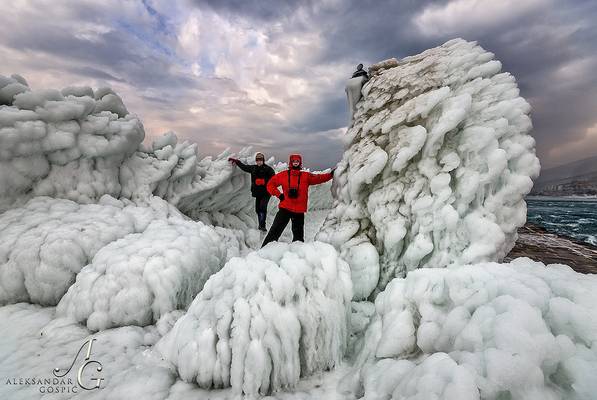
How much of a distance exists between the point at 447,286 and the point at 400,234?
1.24m

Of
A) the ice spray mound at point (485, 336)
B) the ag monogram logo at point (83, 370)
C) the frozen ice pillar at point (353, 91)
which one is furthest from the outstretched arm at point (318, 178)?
the ag monogram logo at point (83, 370)

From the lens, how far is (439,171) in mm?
4188

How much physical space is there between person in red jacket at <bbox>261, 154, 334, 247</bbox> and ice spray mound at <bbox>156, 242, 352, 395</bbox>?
2.03 m

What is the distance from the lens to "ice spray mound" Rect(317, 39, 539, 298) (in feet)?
13.0

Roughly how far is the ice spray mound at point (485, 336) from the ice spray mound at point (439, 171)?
92cm

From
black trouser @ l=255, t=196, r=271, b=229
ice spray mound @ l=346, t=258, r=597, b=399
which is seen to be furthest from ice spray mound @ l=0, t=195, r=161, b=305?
ice spray mound @ l=346, t=258, r=597, b=399

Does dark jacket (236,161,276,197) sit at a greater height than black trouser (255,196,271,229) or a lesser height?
greater

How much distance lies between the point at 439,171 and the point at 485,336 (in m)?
2.38

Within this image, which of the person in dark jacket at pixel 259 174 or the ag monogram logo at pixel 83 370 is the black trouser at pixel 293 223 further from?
the ag monogram logo at pixel 83 370

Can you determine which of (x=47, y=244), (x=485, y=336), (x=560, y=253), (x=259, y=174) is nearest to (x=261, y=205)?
(x=259, y=174)

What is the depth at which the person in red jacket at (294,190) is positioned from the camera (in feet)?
18.4

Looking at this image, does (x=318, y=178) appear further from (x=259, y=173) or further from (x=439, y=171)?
(x=259, y=173)

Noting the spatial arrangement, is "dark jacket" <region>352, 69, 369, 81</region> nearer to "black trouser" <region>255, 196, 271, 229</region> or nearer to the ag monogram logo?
"black trouser" <region>255, 196, 271, 229</region>

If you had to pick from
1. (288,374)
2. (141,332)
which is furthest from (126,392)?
(288,374)
